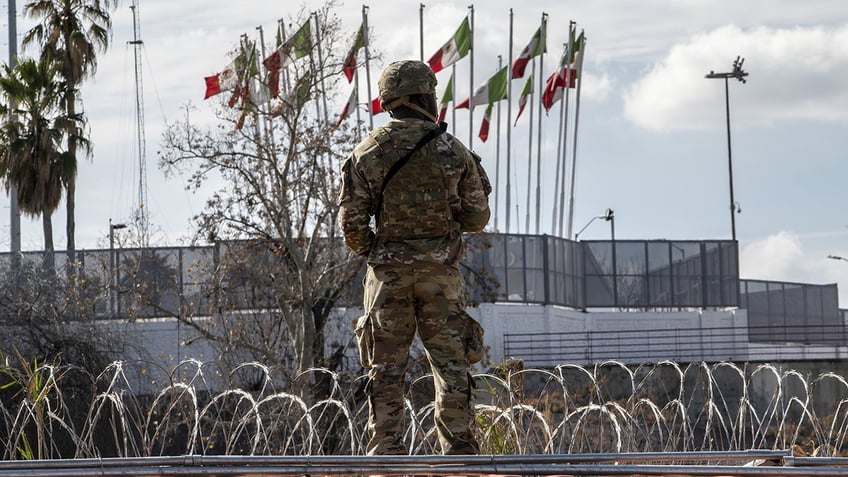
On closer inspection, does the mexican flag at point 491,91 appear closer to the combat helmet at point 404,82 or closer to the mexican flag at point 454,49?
the mexican flag at point 454,49

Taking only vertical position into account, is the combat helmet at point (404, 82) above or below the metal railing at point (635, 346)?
above

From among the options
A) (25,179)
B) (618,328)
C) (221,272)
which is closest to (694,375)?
(618,328)

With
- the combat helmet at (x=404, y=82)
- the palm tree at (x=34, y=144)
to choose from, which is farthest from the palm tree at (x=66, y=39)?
the combat helmet at (x=404, y=82)

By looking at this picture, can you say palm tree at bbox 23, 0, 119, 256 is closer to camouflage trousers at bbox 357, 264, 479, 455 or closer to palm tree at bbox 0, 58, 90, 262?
palm tree at bbox 0, 58, 90, 262

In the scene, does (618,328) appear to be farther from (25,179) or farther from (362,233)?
(362,233)

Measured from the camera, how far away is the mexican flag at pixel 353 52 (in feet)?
76.8

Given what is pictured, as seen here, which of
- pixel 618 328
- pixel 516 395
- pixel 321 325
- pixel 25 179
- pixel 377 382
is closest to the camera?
pixel 377 382

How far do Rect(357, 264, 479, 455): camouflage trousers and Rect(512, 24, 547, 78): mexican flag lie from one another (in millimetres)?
31126

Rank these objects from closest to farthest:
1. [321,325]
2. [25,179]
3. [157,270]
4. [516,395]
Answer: [516,395], [321,325], [157,270], [25,179]

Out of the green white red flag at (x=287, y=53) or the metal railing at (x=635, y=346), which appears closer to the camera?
the green white red flag at (x=287, y=53)

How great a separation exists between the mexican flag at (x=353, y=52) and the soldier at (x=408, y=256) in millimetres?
17092

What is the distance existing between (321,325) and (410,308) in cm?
1800

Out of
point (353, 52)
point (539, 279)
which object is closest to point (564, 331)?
point (539, 279)

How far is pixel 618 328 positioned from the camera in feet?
110
